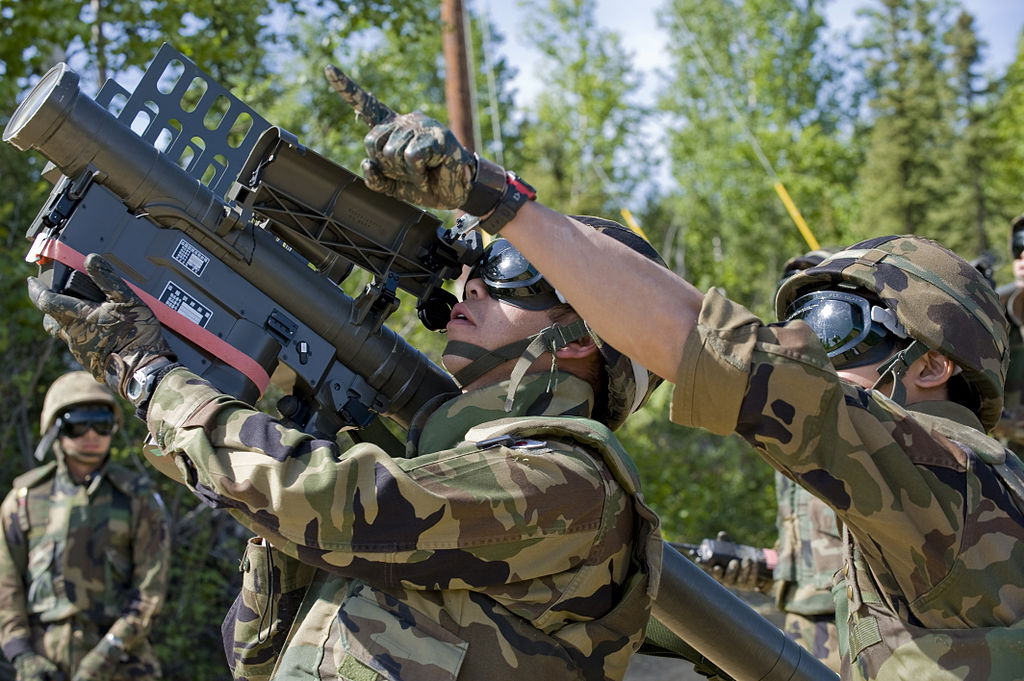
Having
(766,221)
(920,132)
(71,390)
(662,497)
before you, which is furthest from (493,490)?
(920,132)

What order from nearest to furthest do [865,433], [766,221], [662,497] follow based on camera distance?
[865,433], [662,497], [766,221]

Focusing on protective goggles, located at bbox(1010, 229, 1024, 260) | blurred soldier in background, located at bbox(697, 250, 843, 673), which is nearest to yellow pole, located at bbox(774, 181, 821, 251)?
Result: protective goggles, located at bbox(1010, 229, 1024, 260)

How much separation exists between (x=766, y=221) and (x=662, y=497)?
2082 cm

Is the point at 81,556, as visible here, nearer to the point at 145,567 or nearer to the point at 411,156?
the point at 145,567

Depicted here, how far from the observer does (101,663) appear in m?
6.58

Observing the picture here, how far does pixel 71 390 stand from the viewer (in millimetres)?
7047

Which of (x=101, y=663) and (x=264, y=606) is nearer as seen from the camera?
(x=264, y=606)

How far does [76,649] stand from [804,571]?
15.0 feet

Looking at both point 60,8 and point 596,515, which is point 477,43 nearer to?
point 60,8

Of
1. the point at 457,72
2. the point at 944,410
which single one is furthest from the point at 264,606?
the point at 457,72

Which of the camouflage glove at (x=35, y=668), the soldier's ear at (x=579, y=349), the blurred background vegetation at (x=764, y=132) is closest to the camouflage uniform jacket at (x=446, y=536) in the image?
the soldier's ear at (x=579, y=349)

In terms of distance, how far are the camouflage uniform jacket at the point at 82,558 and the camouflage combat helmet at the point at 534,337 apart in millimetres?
4741

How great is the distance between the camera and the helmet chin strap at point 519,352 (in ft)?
9.41

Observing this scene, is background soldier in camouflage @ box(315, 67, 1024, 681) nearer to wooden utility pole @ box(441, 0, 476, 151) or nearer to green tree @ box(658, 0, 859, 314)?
wooden utility pole @ box(441, 0, 476, 151)
